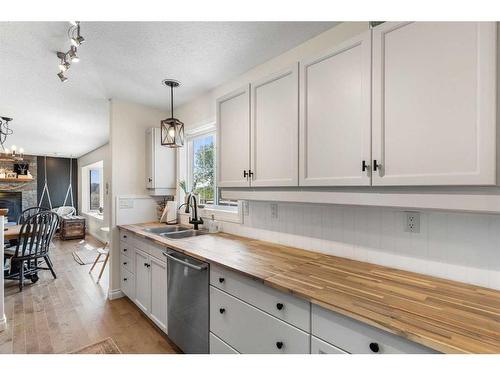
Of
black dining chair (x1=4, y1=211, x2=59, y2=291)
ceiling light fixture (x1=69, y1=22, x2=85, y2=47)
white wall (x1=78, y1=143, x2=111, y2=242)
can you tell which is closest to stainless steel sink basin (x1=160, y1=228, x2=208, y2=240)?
ceiling light fixture (x1=69, y1=22, x2=85, y2=47)

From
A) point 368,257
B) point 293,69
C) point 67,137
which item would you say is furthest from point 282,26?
point 67,137

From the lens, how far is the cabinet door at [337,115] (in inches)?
48.3

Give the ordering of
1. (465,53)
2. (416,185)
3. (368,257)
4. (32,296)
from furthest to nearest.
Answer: (32,296) < (368,257) < (416,185) < (465,53)

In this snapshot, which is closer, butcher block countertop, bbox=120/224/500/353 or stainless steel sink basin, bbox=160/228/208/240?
butcher block countertop, bbox=120/224/500/353

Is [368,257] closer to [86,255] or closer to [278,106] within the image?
[278,106]

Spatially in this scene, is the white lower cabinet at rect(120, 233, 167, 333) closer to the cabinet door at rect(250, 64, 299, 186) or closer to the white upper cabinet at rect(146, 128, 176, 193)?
the white upper cabinet at rect(146, 128, 176, 193)

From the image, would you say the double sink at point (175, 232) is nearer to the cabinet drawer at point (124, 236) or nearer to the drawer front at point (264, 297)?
the cabinet drawer at point (124, 236)

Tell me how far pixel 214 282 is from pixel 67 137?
5.22 meters

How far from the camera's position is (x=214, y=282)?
5.33 ft

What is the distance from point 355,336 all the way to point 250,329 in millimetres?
620

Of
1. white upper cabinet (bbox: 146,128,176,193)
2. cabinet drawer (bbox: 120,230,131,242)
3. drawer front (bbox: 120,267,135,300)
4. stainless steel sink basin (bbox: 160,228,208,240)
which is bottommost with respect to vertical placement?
drawer front (bbox: 120,267,135,300)

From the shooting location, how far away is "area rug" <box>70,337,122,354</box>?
200 cm

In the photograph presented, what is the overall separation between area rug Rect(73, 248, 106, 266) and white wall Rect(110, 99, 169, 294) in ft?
7.02

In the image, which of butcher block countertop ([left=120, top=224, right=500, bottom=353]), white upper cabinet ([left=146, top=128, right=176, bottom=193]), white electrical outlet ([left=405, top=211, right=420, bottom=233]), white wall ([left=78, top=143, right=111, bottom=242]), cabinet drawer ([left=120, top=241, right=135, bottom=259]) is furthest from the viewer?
white wall ([left=78, top=143, right=111, bottom=242])
